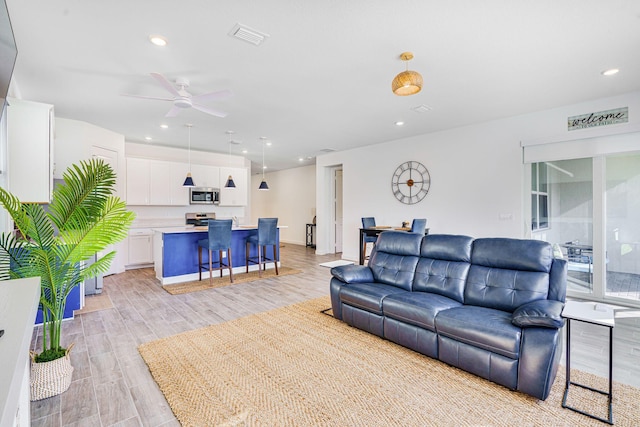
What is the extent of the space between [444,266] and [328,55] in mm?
2414

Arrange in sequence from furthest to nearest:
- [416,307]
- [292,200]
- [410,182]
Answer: [292,200], [410,182], [416,307]

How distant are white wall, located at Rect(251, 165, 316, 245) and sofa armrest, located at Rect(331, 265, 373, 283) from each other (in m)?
6.67

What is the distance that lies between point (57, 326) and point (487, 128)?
6.17 meters

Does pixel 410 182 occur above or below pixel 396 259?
above

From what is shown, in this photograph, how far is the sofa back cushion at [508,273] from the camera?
252 cm

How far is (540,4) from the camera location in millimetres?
2273

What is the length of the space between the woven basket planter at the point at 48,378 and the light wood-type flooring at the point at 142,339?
5 cm

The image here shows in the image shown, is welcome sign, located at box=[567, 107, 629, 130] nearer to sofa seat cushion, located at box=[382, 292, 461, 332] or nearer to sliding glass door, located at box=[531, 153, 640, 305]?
sliding glass door, located at box=[531, 153, 640, 305]

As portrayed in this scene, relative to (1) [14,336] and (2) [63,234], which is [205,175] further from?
Result: (1) [14,336]

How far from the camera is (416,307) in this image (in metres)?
2.61

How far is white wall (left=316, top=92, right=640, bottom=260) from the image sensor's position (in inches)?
184

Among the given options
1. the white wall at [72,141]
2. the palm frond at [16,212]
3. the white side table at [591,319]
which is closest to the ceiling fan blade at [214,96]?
the palm frond at [16,212]

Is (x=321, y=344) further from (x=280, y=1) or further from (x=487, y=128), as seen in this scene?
(x=487, y=128)

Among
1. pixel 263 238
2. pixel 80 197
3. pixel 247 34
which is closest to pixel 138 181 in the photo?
pixel 263 238
